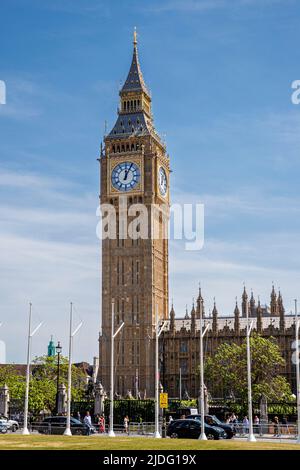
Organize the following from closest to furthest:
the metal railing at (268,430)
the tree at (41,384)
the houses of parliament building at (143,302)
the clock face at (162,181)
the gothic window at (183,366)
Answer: the metal railing at (268,430) → the tree at (41,384) → the houses of parliament building at (143,302) → the gothic window at (183,366) → the clock face at (162,181)

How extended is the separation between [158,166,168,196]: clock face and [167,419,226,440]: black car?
244ft

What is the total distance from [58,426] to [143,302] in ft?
207

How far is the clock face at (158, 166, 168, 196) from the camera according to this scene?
123 meters

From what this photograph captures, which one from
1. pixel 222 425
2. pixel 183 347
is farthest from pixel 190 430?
pixel 183 347

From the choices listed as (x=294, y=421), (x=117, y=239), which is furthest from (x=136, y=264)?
(x=294, y=421)

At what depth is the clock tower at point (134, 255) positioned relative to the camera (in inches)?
4562

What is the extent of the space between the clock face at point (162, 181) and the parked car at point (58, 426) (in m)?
69.2

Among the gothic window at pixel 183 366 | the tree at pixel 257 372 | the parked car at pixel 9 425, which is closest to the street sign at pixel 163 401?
the parked car at pixel 9 425

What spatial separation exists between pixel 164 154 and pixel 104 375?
37035 mm

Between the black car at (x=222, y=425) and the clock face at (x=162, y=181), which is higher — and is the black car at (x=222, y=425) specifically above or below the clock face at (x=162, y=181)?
below

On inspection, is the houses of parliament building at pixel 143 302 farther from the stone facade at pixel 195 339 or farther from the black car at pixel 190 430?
the black car at pixel 190 430

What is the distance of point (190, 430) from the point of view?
4925 centimetres

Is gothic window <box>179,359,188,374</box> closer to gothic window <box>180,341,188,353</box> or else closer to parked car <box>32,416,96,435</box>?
gothic window <box>180,341,188,353</box>
